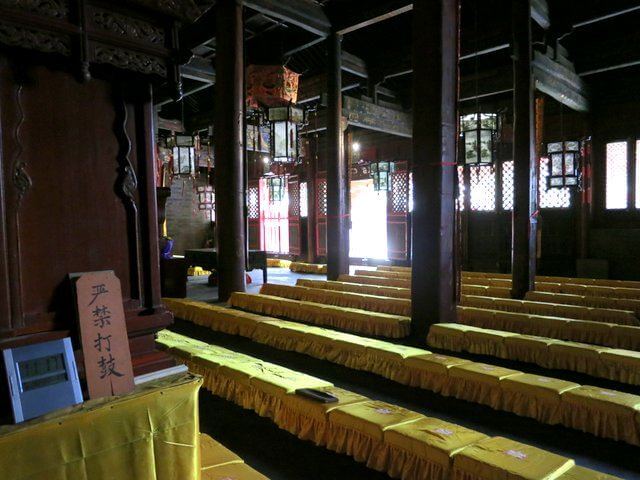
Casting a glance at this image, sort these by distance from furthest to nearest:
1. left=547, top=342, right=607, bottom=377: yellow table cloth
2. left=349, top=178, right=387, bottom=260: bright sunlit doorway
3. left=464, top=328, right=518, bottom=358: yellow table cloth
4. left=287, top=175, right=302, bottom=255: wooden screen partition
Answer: left=287, top=175, right=302, bottom=255: wooden screen partition, left=349, top=178, right=387, bottom=260: bright sunlit doorway, left=464, top=328, right=518, bottom=358: yellow table cloth, left=547, top=342, right=607, bottom=377: yellow table cloth

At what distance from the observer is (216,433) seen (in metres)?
3.45

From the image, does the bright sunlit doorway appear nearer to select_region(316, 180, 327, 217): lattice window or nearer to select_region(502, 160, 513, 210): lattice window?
select_region(316, 180, 327, 217): lattice window

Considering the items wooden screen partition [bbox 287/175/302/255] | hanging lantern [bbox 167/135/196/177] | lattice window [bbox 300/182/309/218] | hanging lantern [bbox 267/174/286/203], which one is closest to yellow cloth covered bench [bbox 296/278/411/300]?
hanging lantern [bbox 167/135/196/177]

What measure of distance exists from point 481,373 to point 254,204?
55.9ft

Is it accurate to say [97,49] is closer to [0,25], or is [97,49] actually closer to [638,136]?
[0,25]

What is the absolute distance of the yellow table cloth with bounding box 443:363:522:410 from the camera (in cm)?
356

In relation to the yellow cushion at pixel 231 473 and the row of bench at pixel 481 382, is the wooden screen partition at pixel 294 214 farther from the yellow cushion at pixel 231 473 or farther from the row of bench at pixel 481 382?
the yellow cushion at pixel 231 473

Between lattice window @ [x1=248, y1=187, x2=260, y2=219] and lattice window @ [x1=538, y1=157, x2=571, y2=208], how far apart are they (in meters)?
11.5

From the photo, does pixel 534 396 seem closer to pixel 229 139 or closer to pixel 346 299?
pixel 346 299

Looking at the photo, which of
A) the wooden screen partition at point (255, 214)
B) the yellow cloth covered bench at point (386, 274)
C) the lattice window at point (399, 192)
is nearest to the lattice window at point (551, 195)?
the lattice window at point (399, 192)

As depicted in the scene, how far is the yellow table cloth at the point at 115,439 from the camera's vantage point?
1.65 m

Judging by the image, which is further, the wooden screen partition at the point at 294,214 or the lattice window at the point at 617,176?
the wooden screen partition at the point at 294,214

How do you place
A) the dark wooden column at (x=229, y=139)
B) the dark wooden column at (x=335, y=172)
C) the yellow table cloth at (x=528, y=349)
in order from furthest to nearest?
the dark wooden column at (x=335, y=172), the dark wooden column at (x=229, y=139), the yellow table cloth at (x=528, y=349)

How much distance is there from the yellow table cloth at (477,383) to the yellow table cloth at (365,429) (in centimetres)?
101
